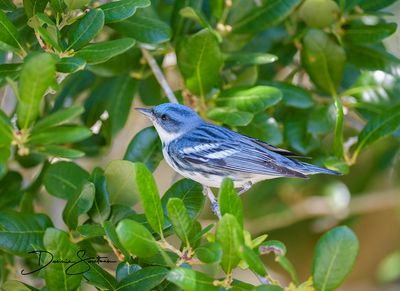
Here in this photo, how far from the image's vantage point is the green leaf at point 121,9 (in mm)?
3152

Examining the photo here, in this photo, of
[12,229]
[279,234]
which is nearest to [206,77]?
[12,229]

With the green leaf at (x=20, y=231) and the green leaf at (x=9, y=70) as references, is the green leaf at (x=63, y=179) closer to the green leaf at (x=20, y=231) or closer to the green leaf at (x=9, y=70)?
the green leaf at (x=20, y=231)

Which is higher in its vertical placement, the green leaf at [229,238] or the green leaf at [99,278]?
the green leaf at [229,238]

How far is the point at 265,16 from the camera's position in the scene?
400 centimetres

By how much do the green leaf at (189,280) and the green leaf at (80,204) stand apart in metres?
0.75

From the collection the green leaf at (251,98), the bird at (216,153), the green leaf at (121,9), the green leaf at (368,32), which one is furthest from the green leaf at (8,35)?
the green leaf at (368,32)

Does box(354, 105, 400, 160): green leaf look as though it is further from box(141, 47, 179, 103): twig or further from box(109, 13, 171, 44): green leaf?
box(109, 13, 171, 44): green leaf

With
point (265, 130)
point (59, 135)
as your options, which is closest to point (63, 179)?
point (59, 135)

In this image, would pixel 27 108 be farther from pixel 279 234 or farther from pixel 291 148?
pixel 279 234

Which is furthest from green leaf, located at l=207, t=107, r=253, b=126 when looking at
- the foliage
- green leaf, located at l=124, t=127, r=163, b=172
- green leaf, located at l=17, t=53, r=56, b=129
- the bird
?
green leaf, located at l=17, t=53, r=56, b=129

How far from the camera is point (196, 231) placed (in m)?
2.90

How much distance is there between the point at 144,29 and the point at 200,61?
33 centimetres

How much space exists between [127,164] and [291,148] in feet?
4.26

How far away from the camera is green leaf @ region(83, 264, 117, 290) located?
116 inches
